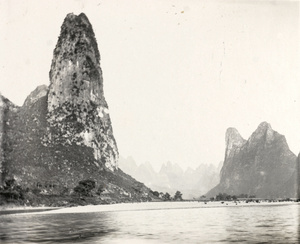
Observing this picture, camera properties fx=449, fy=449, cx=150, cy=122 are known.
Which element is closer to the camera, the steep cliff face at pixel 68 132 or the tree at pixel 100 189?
the steep cliff face at pixel 68 132

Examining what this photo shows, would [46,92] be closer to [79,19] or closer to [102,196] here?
[79,19]

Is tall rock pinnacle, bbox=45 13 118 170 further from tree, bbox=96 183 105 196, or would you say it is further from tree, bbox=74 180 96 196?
tree, bbox=74 180 96 196

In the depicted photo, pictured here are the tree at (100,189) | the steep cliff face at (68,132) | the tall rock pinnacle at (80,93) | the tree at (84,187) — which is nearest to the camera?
the steep cliff face at (68,132)

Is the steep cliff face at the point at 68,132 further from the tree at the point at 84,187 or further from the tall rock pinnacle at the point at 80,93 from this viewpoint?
the tree at the point at 84,187

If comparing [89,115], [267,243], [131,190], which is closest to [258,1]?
[267,243]

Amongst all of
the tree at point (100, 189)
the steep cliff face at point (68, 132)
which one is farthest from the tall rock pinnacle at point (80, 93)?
Answer: the tree at point (100, 189)

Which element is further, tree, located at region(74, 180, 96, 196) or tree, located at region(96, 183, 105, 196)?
tree, located at region(96, 183, 105, 196)

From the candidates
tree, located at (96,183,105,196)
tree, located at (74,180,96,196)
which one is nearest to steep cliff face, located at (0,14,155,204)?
tree, located at (96,183,105,196)

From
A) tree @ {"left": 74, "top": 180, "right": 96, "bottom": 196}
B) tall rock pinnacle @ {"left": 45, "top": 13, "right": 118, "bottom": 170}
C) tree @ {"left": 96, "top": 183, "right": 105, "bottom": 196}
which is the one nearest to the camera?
tree @ {"left": 74, "top": 180, "right": 96, "bottom": 196}

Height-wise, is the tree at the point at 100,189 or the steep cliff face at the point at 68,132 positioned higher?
the steep cliff face at the point at 68,132
